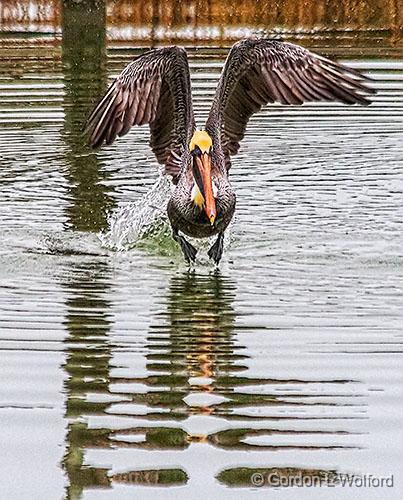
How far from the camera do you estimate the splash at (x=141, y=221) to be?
1184 cm

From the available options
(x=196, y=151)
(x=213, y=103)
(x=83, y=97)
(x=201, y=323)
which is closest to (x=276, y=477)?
(x=201, y=323)

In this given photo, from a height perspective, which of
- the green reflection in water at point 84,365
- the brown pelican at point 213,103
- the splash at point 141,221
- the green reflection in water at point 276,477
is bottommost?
the green reflection in water at point 276,477

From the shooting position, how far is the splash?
11844 mm

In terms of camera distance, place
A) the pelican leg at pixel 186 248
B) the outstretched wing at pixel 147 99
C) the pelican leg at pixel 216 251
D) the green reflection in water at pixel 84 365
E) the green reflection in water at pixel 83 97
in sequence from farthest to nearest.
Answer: the green reflection in water at pixel 83 97, the outstretched wing at pixel 147 99, the pelican leg at pixel 186 248, the pelican leg at pixel 216 251, the green reflection in water at pixel 84 365

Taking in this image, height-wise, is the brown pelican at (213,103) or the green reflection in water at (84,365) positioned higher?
the brown pelican at (213,103)

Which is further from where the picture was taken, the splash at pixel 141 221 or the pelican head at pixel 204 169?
the splash at pixel 141 221

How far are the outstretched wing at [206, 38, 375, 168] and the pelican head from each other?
0.68 metres

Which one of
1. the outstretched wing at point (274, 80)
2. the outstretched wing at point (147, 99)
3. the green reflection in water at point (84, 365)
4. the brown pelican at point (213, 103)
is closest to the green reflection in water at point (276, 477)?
the green reflection in water at point (84, 365)

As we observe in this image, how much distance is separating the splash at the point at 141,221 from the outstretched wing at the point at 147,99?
1.86ft

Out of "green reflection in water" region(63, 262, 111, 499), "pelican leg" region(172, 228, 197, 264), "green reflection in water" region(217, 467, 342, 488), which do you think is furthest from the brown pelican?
"green reflection in water" region(217, 467, 342, 488)

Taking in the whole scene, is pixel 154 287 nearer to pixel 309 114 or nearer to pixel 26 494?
pixel 26 494

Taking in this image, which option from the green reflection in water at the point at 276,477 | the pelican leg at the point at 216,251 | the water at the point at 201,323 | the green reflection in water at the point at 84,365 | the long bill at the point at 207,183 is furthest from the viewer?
the pelican leg at the point at 216,251

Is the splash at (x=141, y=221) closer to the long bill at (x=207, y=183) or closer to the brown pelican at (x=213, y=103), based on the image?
the brown pelican at (x=213, y=103)

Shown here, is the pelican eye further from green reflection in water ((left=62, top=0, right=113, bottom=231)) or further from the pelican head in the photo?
green reflection in water ((left=62, top=0, right=113, bottom=231))
